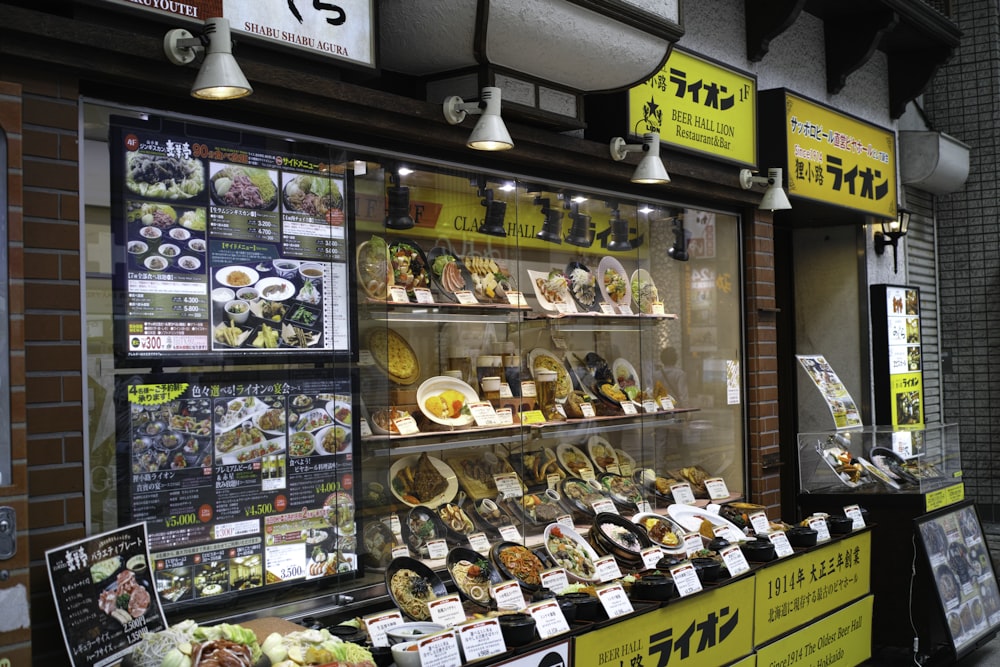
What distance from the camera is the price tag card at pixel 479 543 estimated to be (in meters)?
4.47

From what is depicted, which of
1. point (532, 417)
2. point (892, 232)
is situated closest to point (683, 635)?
point (532, 417)

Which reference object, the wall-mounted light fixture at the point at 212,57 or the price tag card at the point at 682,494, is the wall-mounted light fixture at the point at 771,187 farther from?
the wall-mounted light fixture at the point at 212,57

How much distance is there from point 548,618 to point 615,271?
108 inches

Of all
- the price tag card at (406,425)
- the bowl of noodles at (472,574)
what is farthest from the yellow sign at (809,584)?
the price tag card at (406,425)

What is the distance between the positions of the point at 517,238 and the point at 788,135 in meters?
2.40

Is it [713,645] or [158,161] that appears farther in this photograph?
[713,645]

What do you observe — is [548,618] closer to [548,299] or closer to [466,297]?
[466,297]

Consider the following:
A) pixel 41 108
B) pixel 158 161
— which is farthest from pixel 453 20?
pixel 41 108

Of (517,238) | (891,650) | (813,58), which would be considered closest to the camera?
(517,238)

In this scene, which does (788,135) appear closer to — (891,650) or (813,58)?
(813,58)

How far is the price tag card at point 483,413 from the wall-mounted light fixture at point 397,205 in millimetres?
1018

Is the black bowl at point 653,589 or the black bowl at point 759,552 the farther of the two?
the black bowl at point 759,552

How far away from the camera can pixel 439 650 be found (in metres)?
2.90

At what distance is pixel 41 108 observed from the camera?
9.25ft
